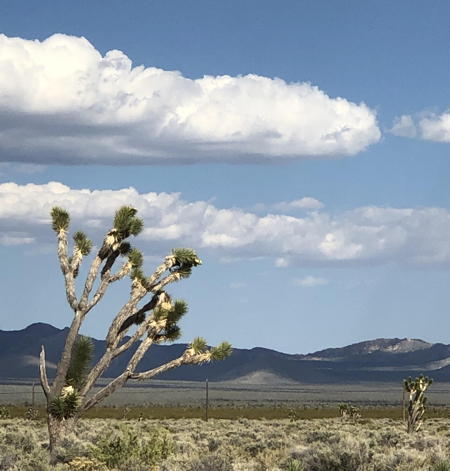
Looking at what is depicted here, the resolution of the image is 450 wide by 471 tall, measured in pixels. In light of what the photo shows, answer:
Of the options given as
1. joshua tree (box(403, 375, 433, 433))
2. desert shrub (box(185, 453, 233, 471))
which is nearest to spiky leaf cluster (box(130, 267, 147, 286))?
desert shrub (box(185, 453, 233, 471))

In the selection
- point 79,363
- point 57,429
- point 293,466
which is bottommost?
point 293,466

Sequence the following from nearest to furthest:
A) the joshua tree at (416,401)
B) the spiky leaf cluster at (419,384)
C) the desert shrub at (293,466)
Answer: the desert shrub at (293,466) → the joshua tree at (416,401) → the spiky leaf cluster at (419,384)

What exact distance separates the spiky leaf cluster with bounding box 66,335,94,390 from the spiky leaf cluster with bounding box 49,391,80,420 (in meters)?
0.94

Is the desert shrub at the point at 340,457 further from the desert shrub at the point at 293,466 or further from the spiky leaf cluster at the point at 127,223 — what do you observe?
the spiky leaf cluster at the point at 127,223

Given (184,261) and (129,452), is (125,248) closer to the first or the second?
(184,261)

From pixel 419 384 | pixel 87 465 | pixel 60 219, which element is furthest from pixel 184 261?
pixel 419 384

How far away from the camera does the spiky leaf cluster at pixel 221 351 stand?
2694 cm

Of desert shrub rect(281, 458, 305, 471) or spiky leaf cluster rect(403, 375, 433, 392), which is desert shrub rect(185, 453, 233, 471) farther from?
spiky leaf cluster rect(403, 375, 433, 392)

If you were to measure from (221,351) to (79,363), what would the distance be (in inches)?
151

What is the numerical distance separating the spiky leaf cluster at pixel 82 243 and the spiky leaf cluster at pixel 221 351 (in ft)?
14.3

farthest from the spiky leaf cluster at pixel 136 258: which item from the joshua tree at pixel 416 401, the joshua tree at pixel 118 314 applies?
the joshua tree at pixel 416 401

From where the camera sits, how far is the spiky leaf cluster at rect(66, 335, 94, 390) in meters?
26.9

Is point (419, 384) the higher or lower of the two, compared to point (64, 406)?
higher

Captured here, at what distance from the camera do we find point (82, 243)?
89.6 feet
